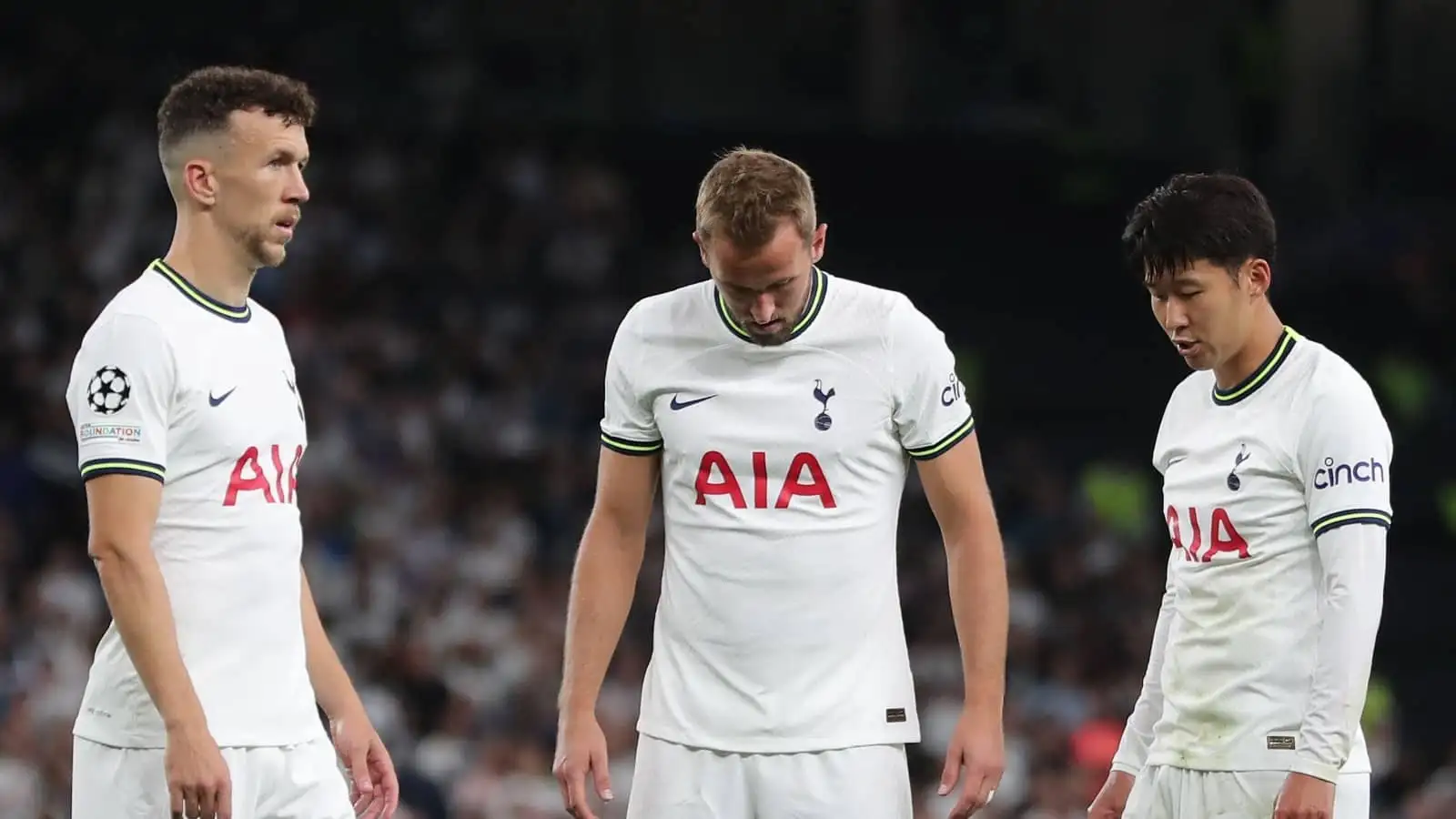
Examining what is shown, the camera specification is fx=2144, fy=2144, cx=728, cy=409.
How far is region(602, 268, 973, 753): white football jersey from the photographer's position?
420cm

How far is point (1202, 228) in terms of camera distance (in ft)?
13.8

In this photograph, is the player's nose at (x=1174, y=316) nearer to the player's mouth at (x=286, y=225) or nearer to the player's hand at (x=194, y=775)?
the player's mouth at (x=286, y=225)

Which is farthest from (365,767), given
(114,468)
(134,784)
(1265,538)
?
(1265,538)

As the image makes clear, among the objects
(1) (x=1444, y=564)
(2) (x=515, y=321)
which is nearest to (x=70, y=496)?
(2) (x=515, y=321)

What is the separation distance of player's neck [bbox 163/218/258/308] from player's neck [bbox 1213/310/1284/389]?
197 centimetres

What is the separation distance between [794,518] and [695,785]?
0.56 metres

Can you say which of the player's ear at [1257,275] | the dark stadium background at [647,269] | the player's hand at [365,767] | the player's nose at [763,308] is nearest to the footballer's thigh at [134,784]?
the player's hand at [365,767]

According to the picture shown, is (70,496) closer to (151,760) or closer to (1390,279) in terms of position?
(151,760)

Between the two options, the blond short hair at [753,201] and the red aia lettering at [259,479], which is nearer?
the blond short hair at [753,201]

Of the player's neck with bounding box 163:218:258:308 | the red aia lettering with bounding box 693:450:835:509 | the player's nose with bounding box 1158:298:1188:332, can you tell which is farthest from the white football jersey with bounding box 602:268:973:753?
the player's neck with bounding box 163:218:258:308

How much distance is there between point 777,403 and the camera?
4270 millimetres

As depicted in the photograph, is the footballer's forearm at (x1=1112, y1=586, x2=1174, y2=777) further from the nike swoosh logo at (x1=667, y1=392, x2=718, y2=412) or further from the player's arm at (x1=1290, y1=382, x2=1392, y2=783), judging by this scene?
the nike swoosh logo at (x1=667, y1=392, x2=718, y2=412)

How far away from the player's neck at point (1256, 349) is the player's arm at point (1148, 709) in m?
0.43

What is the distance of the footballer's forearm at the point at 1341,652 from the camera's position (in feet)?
12.8
